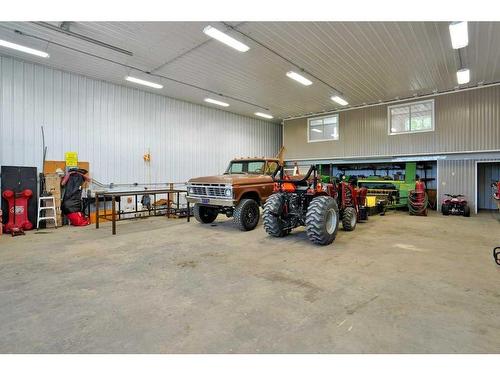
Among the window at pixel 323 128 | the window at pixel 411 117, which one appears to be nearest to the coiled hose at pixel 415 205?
the window at pixel 411 117

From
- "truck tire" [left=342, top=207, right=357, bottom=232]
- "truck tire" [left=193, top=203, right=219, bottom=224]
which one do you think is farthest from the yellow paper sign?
"truck tire" [left=342, top=207, right=357, bottom=232]

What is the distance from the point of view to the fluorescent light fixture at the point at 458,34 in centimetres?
547

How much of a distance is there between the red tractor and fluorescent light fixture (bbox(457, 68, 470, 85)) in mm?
5550

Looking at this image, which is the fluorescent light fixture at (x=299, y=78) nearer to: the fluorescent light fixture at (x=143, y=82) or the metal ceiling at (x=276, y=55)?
the metal ceiling at (x=276, y=55)

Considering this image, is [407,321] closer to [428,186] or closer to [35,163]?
[35,163]

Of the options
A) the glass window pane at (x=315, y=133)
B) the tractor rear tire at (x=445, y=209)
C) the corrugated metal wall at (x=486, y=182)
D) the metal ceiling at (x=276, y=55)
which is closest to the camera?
the metal ceiling at (x=276, y=55)

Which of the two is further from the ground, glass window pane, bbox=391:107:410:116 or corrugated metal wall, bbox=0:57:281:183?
glass window pane, bbox=391:107:410:116

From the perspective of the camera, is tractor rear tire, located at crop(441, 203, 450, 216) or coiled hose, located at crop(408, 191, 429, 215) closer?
coiled hose, located at crop(408, 191, 429, 215)

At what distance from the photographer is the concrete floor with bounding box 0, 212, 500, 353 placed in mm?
2189

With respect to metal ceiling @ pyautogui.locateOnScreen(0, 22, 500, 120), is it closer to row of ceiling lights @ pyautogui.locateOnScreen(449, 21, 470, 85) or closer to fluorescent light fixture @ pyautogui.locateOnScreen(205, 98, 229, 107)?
row of ceiling lights @ pyautogui.locateOnScreen(449, 21, 470, 85)

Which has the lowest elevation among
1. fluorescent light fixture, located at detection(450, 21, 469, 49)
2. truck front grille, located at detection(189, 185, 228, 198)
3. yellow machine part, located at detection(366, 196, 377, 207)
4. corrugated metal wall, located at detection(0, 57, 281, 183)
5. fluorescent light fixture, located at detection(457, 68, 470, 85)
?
yellow machine part, located at detection(366, 196, 377, 207)

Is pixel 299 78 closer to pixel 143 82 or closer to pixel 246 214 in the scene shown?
pixel 246 214

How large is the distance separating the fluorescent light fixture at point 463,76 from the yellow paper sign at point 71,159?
12.4 meters
